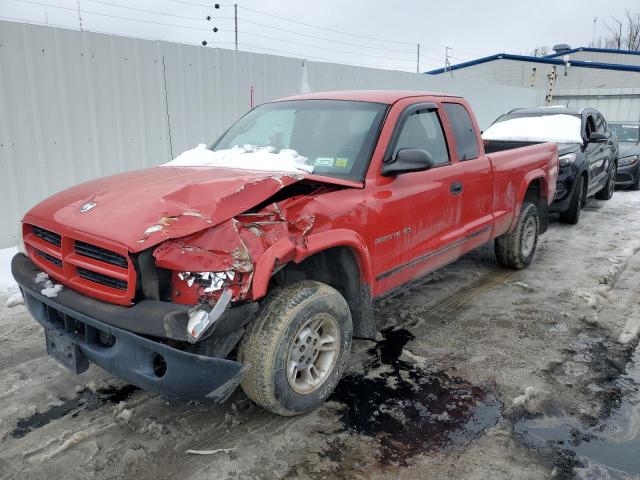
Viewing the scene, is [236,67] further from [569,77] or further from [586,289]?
[569,77]

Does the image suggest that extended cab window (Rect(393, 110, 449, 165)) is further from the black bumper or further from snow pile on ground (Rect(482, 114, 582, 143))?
snow pile on ground (Rect(482, 114, 582, 143))

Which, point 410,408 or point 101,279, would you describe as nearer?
point 101,279

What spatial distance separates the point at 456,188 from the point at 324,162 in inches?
52.0

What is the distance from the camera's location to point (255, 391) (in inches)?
112

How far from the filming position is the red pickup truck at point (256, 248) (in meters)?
2.53

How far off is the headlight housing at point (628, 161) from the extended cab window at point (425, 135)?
388 inches

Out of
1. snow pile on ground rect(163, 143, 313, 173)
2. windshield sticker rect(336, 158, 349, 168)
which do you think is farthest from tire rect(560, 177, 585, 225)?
snow pile on ground rect(163, 143, 313, 173)

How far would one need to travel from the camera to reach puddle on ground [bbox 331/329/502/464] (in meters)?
2.94

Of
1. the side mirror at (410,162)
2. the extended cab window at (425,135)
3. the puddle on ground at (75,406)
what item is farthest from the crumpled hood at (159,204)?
the extended cab window at (425,135)

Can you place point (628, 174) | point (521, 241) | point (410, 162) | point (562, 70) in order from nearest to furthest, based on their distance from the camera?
1. point (410, 162)
2. point (521, 241)
3. point (628, 174)
4. point (562, 70)

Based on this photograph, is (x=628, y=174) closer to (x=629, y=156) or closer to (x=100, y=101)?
(x=629, y=156)

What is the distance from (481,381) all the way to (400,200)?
1.35 metres

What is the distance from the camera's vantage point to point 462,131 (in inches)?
186

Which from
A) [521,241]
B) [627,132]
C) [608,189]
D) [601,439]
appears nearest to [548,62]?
[627,132]
